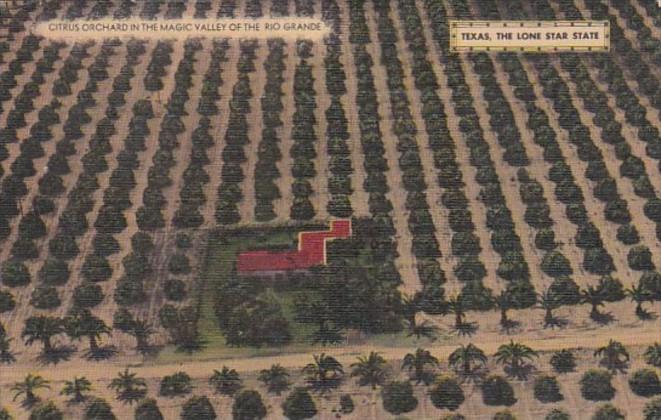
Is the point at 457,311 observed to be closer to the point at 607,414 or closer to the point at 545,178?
the point at 607,414

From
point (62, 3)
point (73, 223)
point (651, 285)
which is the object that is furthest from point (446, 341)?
point (62, 3)

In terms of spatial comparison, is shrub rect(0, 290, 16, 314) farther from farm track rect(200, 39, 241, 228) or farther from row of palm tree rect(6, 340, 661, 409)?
farm track rect(200, 39, 241, 228)

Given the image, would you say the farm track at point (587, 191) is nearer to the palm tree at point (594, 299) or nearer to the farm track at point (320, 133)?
the palm tree at point (594, 299)

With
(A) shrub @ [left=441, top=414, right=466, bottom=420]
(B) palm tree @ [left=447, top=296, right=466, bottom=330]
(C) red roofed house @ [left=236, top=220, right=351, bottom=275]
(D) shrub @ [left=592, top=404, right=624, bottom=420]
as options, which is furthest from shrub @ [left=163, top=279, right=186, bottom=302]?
(D) shrub @ [left=592, top=404, right=624, bottom=420]

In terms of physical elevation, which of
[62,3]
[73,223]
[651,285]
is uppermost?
[62,3]

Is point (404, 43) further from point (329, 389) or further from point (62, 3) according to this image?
point (329, 389)

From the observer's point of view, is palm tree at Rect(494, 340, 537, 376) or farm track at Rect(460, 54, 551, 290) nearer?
palm tree at Rect(494, 340, 537, 376)

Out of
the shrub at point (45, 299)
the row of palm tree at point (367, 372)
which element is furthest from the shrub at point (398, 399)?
the shrub at point (45, 299)
